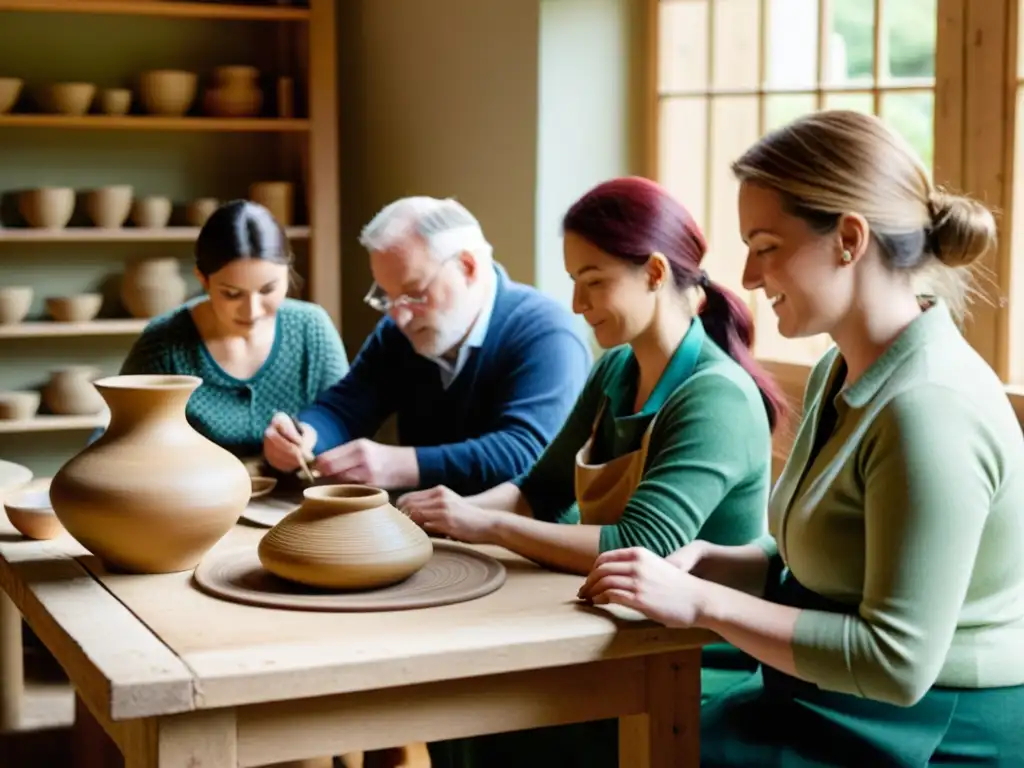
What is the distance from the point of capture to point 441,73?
430 cm

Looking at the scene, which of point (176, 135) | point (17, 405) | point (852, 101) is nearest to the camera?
point (852, 101)

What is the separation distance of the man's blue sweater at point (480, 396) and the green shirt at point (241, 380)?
18 centimetres

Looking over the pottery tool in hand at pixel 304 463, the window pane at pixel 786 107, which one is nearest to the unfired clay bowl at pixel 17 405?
the pottery tool in hand at pixel 304 463

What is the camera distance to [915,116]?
3.02m

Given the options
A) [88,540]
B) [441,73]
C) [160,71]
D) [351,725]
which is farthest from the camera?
[160,71]

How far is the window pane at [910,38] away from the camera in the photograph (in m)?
2.97

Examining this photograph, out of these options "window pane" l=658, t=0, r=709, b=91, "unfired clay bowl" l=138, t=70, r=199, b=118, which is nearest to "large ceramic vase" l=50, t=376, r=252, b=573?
"window pane" l=658, t=0, r=709, b=91

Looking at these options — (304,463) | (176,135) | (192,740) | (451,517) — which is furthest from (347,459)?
(176,135)

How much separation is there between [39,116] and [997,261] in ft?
9.60

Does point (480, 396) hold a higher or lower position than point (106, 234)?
lower

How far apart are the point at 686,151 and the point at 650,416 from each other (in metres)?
1.68

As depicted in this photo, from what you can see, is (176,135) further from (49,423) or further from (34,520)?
(34,520)

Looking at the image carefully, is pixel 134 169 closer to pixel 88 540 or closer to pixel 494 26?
pixel 494 26

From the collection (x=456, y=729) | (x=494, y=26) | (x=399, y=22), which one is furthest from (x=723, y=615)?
(x=399, y=22)
